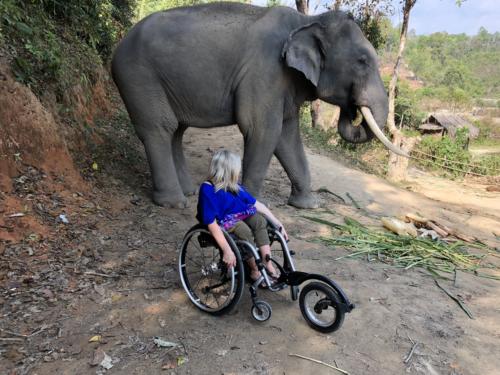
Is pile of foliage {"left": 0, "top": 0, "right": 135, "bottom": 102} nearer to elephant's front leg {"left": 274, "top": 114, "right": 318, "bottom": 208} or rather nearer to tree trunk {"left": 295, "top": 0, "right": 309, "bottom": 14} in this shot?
elephant's front leg {"left": 274, "top": 114, "right": 318, "bottom": 208}

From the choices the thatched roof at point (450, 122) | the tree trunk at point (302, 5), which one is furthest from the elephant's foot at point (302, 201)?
the thatched roof at point (450, 122)

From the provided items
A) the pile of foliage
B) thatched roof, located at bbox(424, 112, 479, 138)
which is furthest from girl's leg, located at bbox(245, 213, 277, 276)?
thatched roof, located at bbox(424, 112, 479, 138)

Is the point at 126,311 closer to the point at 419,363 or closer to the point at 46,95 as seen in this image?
the point at 419,363

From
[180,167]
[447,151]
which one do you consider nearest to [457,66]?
[447,151]

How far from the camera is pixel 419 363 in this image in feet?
9.12

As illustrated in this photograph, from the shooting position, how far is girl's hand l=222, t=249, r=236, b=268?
2.97m

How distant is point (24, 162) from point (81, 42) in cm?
369

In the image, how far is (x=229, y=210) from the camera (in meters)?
3.13

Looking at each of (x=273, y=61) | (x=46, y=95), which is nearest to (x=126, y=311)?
(x=273, y=61)

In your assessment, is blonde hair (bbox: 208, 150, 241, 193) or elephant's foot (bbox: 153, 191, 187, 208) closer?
blonde hair (bbox: 208, 150, 241, 193)

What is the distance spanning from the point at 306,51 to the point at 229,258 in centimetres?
273

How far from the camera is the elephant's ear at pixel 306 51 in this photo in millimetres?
4738

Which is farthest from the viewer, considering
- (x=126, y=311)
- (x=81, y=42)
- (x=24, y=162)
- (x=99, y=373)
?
(x=81, y=42)

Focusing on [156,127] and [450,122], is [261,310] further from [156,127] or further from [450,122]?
[450,122]
